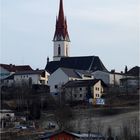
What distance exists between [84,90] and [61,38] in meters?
14.9

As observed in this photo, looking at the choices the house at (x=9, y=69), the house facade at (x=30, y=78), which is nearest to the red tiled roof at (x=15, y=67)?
the house at (x=9, y=69)

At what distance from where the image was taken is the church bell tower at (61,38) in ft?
135

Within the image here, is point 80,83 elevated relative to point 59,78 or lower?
lower

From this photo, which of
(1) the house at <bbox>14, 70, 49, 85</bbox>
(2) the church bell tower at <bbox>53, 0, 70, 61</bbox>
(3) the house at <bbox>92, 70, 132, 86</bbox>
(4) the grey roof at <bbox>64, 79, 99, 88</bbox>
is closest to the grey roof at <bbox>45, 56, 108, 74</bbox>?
(3) the house at <bbox>92, 70, 132, 86</bbox>

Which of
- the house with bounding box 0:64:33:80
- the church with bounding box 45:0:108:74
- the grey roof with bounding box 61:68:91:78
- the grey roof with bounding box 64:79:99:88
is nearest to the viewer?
the grey roof with bounding box 64:79:99:88

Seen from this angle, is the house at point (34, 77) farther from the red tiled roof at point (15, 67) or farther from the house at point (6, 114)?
the house at point (6, 114)

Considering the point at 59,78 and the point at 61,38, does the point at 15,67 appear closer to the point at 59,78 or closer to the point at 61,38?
the point at 61,38

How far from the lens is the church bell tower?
1622 inches

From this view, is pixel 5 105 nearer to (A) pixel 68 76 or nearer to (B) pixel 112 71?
(A) pixel 68 76

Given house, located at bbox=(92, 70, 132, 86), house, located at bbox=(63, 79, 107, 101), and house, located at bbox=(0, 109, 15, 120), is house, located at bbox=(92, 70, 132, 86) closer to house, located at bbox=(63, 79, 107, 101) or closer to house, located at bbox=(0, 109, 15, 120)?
house, located at bbox=(63, 79, 107, 101)

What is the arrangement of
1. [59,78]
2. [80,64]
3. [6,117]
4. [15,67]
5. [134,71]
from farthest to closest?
[15,67] → [80,64] → [134,71] → [59,78] → [6,117]

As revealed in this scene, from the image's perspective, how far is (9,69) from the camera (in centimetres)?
3541

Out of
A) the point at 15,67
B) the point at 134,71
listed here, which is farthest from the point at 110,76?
the point at 15,67

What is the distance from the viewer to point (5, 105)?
2452 cm
